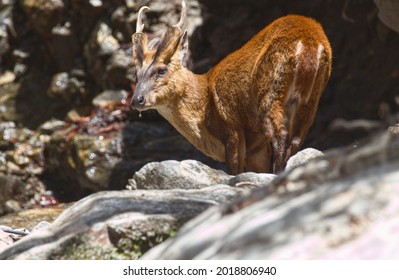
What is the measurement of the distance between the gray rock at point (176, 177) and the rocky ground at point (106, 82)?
391 cm

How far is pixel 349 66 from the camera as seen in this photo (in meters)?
14.2

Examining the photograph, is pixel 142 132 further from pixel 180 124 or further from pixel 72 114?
pixel 180 124

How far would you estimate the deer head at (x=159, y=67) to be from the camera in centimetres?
952

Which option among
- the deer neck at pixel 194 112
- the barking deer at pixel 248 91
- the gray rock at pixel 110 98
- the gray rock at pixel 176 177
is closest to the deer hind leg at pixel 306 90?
the barking deer at pixel 248 91

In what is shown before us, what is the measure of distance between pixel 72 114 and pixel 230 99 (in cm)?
707

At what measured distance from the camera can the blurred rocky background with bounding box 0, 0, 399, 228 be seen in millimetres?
13680

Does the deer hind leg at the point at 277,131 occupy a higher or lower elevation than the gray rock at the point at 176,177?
lower

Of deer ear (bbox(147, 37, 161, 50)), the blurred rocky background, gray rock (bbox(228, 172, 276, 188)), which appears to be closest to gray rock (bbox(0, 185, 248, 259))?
gray rock (bbox(228, 172, 276, 188))

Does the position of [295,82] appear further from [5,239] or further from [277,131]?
[5,239]

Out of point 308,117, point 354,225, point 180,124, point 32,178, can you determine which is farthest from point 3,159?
point 354,225

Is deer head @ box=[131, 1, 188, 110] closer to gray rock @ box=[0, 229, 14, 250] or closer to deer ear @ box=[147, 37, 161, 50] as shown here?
deer ear @ box=[147, 37, 161, 50]

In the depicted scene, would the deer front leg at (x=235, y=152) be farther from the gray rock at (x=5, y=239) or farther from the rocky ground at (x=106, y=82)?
the rocky ground at (x=106, y=82)

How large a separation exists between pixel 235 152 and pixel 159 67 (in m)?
1.29

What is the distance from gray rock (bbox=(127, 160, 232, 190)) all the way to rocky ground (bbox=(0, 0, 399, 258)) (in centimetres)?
391
